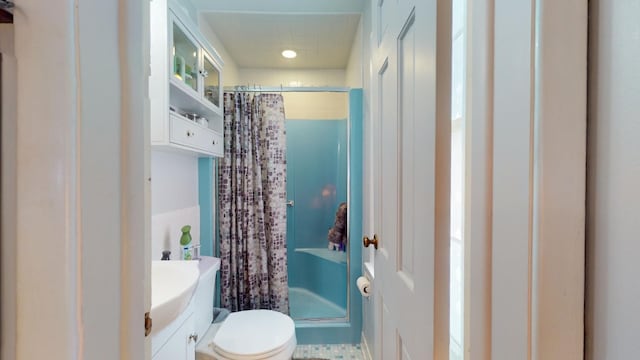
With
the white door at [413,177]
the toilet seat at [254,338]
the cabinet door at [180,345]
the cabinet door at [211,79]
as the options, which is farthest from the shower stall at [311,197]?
the white door at [413,177]

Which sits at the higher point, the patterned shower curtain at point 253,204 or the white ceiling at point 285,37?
the white ceiling at point 285,37

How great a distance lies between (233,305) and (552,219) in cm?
216

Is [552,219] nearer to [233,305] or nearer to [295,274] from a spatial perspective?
[233,305]

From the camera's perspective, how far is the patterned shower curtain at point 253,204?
6.93ft

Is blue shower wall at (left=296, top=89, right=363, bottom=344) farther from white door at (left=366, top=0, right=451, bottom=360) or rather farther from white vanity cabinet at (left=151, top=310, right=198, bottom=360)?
white vanity cabinet at (left=151, top=310, right=198, bottom=360)

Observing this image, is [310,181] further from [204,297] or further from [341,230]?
[204,297]

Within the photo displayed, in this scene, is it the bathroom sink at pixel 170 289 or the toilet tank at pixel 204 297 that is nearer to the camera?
the bathroom sink at pixel 170 289

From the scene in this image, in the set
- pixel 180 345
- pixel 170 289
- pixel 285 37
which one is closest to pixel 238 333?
pixel 180 345

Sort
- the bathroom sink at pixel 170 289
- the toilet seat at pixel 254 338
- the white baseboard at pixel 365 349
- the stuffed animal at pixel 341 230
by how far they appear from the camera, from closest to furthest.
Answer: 1. the bathroom sink at pixel 170 289
2. the toilet seat at pixel 254 338
3. the white baseboard at pixel 365 349
4. the stuffed animal at pixel 341 230

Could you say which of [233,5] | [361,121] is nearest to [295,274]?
[361,121]

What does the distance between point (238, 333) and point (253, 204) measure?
0.92 meters

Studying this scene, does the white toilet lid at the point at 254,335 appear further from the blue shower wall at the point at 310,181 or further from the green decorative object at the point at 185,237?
the blue shower wall at the point at 310,181

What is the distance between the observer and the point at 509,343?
15.2 inches

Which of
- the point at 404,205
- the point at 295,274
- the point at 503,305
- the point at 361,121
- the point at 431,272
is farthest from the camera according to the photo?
the point at 295,274
